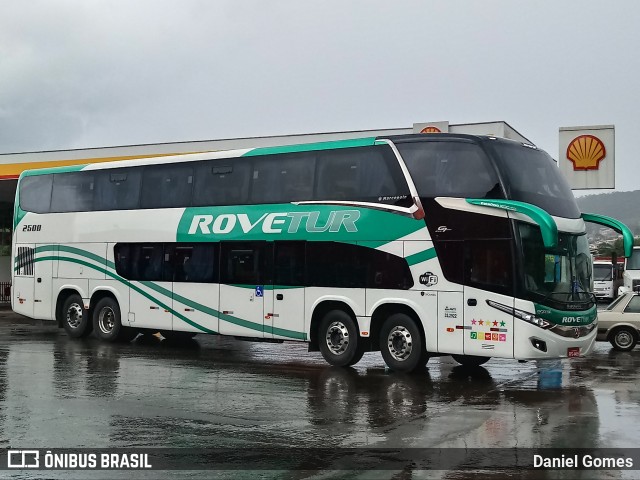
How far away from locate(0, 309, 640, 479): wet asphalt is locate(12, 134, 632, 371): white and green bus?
82 cm

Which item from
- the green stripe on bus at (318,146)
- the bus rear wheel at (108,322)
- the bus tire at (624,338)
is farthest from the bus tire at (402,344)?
the bus rear wheel at (108,322)

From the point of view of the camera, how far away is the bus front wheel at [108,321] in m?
21.3

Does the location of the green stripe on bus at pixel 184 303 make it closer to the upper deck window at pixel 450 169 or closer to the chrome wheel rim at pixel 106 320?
the chrome wheel rim at pixel 106 320

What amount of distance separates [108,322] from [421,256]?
9.21 m

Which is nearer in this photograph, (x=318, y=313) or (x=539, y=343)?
(x=539, y=343)

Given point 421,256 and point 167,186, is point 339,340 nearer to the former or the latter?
point 421,256

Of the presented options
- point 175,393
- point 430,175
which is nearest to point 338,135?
point 430,175

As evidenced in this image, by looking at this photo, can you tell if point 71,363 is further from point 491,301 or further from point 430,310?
point 491,301

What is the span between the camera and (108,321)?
21.7 metres

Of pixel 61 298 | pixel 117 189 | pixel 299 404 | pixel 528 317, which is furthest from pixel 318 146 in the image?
pixel 61 298

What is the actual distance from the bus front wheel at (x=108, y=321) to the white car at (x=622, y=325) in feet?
36.5

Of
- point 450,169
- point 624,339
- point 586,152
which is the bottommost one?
point 624,339

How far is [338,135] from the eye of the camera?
27.0 metres

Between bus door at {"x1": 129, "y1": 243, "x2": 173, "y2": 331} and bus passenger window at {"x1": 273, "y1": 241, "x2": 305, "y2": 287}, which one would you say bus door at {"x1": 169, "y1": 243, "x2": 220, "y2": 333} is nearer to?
bus door at {"x1": 129, "y1": 243, "x2": 173, "y2": 331}
